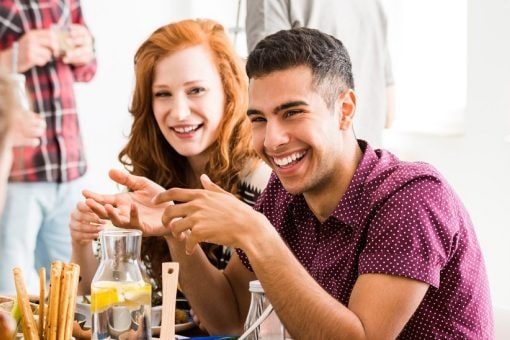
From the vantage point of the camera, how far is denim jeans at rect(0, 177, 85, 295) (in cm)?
391

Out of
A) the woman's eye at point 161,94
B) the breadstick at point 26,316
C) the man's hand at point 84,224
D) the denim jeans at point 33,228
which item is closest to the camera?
the breadstick at point 26,316

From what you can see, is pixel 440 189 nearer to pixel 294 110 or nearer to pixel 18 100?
pixel 294 110

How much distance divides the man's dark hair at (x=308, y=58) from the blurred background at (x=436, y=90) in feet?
6.72

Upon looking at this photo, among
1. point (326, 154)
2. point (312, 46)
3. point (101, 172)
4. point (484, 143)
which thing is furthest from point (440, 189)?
point (101, 172)

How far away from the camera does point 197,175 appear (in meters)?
2.40

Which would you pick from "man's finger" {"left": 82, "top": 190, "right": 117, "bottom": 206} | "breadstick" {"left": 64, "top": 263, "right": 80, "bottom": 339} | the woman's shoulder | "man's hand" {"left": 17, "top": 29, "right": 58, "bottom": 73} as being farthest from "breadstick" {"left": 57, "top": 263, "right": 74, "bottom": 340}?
"man's hand" {"left": 17, "top": 29, "right": 58, "bottom": 73}

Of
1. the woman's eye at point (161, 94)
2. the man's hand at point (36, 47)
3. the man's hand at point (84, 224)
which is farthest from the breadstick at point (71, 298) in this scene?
the man's hand at point (36, 47)

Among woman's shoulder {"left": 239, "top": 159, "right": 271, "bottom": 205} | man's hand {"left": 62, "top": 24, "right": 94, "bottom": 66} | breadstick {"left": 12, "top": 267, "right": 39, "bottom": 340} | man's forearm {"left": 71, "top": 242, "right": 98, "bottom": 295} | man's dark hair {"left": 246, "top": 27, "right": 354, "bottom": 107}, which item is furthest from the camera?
man's hand {"left": 62, "top": 24, "right": 94, "bottom": 66}

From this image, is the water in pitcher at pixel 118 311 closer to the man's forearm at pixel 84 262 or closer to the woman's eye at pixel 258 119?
the woman's eye at pixel 258 119

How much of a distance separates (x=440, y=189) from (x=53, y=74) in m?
2.82

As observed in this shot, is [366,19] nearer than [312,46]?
No

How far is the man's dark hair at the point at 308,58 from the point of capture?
168cm

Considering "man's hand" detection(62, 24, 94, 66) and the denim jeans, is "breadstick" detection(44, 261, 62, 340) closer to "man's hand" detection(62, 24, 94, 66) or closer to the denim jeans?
the denim jeans

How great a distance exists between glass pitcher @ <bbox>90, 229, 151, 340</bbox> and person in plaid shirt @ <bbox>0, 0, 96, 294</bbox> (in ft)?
8.41
